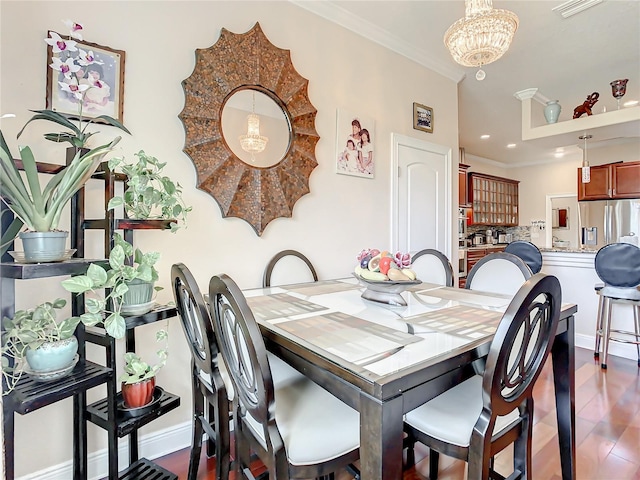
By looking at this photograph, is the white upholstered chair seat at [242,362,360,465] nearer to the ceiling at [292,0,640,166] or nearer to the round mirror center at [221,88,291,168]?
the round mirror center at [221,88,291,168]

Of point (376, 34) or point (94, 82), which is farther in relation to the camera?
point (376, 34)

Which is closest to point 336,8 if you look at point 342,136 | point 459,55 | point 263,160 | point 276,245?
point 342,136

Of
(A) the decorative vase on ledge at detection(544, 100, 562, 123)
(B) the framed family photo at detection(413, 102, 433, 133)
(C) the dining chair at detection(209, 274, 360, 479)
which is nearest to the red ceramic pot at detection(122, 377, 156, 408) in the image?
(C) the dining chair at detection(209, 274, 360, 479)

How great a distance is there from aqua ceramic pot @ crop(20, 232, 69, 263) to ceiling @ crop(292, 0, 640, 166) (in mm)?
2258

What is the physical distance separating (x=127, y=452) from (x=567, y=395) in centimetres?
214

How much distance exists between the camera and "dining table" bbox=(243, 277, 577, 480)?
852 millimetres

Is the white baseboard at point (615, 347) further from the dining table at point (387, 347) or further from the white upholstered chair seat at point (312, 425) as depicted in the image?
the white upholstered chair seat at point (312, 425)

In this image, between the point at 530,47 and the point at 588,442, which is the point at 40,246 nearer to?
the point at 588,442

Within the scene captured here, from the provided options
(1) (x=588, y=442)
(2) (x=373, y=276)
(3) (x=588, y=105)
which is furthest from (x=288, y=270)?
(3) (x=588, y=105)

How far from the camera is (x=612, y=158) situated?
603 cm

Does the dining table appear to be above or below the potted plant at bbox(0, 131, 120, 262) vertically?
below

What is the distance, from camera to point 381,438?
32.6 inches

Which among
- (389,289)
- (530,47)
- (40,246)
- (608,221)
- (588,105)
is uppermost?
(530,47)

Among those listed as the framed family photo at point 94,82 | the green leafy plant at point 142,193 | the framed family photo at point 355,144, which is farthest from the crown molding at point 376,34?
the green leafy plant at point 142,193
